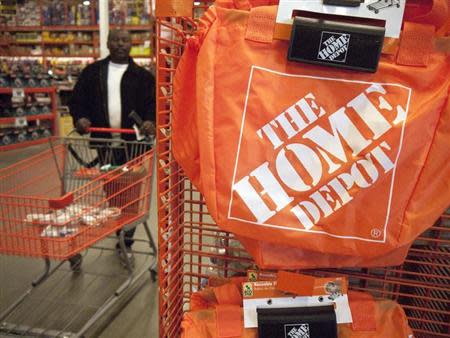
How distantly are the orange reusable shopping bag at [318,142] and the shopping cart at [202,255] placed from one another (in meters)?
0.15

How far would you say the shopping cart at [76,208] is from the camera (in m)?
1.80

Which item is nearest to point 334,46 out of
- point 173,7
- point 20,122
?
point 173,7

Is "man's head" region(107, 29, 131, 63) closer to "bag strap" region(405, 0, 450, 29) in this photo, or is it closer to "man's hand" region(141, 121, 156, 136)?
"man's hand" region(141, 121, 156, 136)

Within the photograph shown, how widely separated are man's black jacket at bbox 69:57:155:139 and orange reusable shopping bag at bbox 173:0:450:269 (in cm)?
214

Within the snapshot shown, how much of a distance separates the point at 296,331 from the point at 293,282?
0.11 meters

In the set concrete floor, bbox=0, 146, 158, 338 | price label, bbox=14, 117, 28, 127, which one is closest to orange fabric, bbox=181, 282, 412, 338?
concrete floor, bbox=0, 146, 158, 338

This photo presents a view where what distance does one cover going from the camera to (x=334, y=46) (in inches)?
32.0

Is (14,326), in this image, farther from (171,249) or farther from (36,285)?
(171,249)

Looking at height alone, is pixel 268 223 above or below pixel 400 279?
above

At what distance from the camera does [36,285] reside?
7.55ft

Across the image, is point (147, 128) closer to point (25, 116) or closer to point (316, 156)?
point (316, 156)

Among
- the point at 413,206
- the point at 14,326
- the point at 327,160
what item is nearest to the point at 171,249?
the point at 327,160

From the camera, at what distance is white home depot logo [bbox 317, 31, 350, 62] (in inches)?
32.0

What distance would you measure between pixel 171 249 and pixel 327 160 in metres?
0.50
